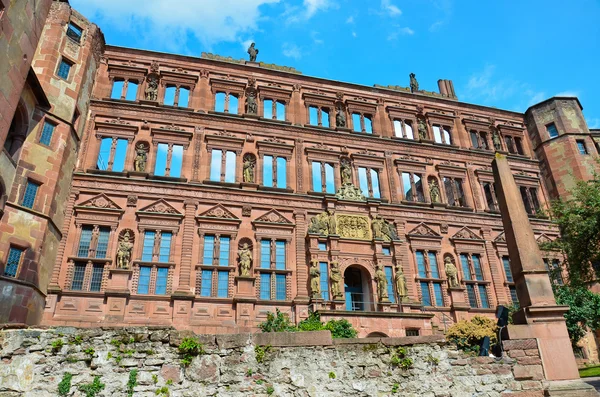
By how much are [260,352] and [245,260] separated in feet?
43.5

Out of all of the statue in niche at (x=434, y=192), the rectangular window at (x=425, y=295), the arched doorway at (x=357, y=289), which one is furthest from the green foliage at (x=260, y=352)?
the statue in niche at (x=434, y=192)

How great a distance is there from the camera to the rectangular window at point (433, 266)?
26.5m

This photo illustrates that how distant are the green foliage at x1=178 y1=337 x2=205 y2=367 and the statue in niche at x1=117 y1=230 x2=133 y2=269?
13.4 m

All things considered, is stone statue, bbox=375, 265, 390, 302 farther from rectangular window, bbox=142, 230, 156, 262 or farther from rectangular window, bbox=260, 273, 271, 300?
rectangular window, bbox=142, 230, 156, 262

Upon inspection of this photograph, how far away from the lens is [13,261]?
17578 millimetres

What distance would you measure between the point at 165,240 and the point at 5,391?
14587mm

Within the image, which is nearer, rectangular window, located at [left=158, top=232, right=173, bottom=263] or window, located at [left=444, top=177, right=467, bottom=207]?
rectangular window, located at [left=158, top=232, right=173, bottom=263]

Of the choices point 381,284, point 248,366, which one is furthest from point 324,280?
point 248,366

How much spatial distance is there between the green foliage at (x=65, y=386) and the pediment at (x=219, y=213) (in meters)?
15.2

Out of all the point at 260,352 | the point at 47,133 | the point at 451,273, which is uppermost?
the point at 47,133

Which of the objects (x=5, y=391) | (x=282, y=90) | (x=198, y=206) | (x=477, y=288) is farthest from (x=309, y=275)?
(x=5, y=391)

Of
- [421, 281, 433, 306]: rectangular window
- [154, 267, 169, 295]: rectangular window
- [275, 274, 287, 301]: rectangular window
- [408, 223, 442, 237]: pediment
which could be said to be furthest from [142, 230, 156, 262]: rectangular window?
[421, 281, 433, 306]: rectangular window

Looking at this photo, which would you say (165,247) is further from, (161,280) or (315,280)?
(315,280)

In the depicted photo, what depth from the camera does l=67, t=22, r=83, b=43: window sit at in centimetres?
2371
